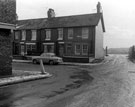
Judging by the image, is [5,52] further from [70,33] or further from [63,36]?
[63,36]

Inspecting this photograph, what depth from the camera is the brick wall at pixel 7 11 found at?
12414 mm

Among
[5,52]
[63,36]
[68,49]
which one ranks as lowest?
[5,52]

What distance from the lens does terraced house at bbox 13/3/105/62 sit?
3312 centimetres

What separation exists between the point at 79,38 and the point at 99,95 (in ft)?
85.5

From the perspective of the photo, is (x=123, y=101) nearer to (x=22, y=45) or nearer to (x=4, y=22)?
(x=4, y=22)

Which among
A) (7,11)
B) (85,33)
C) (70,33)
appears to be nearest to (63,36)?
(70,33)

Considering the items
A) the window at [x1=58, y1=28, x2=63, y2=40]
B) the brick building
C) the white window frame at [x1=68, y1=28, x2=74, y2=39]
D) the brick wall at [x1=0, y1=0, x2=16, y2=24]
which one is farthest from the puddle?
the window at [x1=58, y1=28, x2=63, y2=40]

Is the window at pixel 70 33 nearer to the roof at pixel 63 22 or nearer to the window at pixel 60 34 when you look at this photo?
the roof at pixel 63 22

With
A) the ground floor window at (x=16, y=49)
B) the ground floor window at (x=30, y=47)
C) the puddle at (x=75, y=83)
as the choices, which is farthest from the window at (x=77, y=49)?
the puddle at (x=75, y=83)

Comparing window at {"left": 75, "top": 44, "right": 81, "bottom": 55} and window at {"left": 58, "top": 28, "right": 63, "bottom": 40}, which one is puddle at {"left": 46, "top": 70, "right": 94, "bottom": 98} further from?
window at {"left": 58, "top": 28, "right": 63, "bottom": 40}

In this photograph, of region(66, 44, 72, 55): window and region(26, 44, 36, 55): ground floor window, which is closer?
region(66, 44, 72, 55): window

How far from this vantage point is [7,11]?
1272cm

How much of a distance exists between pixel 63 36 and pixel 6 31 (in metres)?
22.6

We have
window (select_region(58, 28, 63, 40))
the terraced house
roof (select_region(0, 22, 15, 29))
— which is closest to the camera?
roof (select_region(0, 22, 15, 29))
